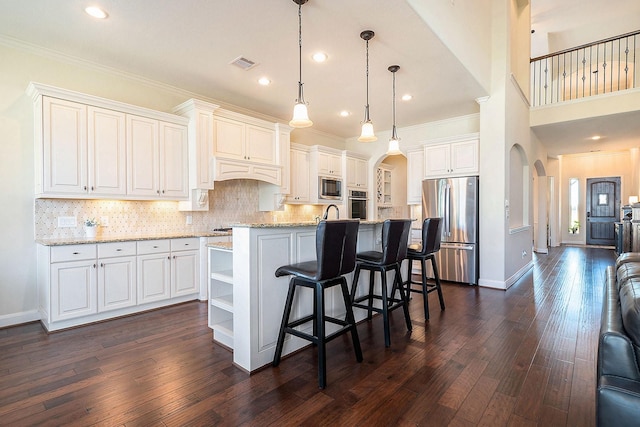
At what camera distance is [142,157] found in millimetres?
3816

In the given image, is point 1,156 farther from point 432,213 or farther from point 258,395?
point 432,213

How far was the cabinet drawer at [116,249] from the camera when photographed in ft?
10.9

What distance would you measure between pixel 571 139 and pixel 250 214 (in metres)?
7.48

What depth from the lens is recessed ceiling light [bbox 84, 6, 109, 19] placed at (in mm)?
2676

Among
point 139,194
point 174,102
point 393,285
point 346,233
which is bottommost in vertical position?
point 393,285

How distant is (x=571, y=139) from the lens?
24.0 feet

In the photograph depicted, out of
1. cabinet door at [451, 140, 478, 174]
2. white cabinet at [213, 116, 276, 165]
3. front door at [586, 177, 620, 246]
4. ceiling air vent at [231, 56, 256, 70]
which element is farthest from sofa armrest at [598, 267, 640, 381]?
front door at [586, 177, 620, 246]

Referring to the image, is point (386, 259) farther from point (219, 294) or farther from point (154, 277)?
point (154, 277)

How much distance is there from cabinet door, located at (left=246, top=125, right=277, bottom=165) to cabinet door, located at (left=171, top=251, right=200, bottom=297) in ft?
5.44

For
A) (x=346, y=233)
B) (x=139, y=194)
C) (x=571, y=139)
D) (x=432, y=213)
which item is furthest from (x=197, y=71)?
(x=571, y=139)

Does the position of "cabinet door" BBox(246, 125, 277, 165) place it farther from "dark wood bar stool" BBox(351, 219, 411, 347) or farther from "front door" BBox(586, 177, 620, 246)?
"front door" BBox(586, 177, 620, 246)

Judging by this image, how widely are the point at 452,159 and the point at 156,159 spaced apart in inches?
174

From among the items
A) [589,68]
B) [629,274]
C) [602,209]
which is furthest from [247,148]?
[602,209]

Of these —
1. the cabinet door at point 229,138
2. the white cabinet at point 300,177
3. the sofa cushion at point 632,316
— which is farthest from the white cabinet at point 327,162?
the sofa cushion at point 632,316
